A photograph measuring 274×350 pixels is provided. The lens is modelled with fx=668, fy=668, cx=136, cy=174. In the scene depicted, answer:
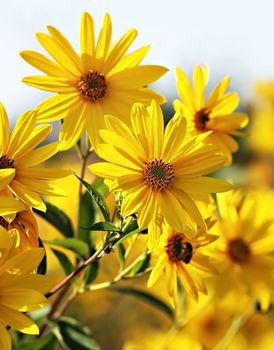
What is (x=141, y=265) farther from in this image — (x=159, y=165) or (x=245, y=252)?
(x=245, y=252)

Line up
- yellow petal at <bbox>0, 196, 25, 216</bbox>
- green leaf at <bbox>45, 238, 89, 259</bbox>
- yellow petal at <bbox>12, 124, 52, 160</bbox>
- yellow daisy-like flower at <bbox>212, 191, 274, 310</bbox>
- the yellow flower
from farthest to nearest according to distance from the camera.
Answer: the yellow flower, yellow daisy-like flower at <bbox>212, 191, 274, 310</bbox>, green leaf at <bbox>45, 238, 89, 259</bbox>, yellow petal at <bbox>12, 124, 52, 160</bbox>, yellow petal at <bbox>0, 196, 25, 216</bbox>

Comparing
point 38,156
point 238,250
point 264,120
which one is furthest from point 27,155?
point 264,120

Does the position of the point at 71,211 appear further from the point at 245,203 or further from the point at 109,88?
the point at 109,88

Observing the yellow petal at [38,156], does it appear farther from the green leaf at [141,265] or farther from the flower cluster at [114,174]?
the green leaf at [141,265]

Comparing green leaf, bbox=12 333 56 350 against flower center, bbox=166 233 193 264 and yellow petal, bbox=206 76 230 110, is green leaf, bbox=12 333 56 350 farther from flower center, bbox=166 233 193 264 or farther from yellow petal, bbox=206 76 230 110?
yellow petal, bbox=206 76 230 110

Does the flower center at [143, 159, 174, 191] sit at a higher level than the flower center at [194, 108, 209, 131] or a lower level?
lower

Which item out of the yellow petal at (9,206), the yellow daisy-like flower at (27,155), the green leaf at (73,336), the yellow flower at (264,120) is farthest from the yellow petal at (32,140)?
the yellow flower at (264,120)

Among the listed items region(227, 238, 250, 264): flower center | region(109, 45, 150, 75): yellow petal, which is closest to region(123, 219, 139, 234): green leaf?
region(109, 45, 150, 75): yellow petal

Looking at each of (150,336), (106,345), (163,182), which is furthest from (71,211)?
(163,182)

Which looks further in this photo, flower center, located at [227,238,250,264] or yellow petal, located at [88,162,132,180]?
flower center, located at [227,238,250,264]
